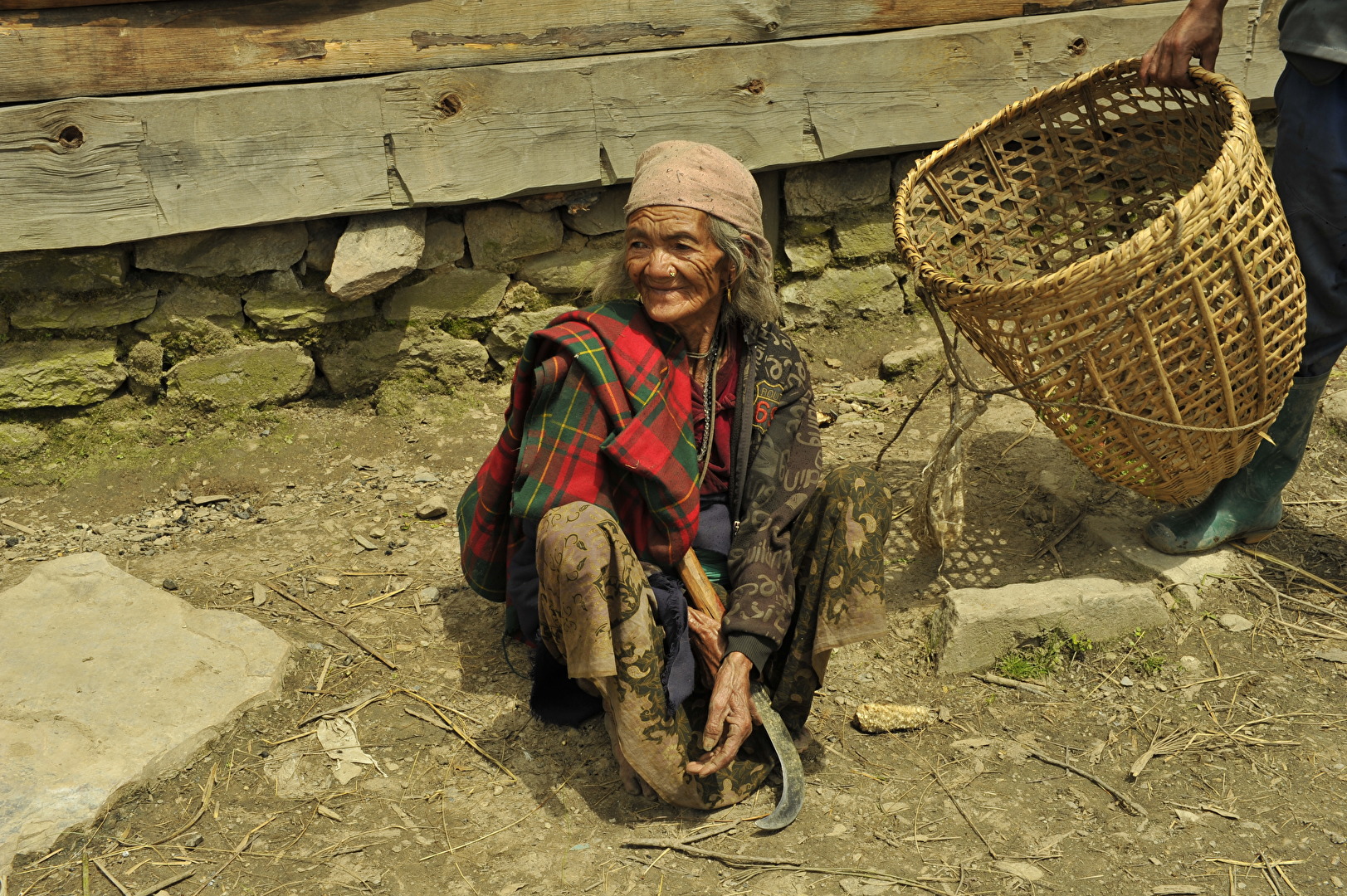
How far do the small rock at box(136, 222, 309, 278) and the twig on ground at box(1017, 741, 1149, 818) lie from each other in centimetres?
282

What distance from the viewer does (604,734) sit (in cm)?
281

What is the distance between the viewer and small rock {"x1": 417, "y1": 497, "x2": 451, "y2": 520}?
3715 millimetres

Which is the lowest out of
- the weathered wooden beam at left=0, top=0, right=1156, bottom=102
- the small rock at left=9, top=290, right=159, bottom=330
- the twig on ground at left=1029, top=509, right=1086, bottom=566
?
the twig on ground at left=1029, top=509, right=1086, bottom=566

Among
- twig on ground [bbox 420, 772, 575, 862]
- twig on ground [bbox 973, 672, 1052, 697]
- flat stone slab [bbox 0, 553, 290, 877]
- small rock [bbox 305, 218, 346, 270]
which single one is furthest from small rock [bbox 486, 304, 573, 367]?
twig on ground [bbox 973, 672, 1052, 697]

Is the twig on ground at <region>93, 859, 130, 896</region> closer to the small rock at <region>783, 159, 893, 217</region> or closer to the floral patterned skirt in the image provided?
the floral patterned skirt

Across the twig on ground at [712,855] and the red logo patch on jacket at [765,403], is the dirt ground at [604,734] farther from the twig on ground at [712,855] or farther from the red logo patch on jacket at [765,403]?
the red logo patch on jacket at [765,403]

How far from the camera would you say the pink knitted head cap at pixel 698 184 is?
99.4 inches

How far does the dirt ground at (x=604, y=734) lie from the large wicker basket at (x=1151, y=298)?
0.60 metres

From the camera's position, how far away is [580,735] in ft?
9.21

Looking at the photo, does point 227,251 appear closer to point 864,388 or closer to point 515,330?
point 515,330

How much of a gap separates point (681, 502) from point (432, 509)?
→ 1445 mm

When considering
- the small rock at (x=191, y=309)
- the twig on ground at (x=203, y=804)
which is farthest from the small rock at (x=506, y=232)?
the twig on ground at (x=203, y=804)

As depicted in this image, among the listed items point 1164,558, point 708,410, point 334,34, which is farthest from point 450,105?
point 1164,558

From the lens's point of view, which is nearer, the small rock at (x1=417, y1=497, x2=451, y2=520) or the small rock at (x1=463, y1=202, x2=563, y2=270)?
the small rock at (x1=417, y1=497, x2=451, y2=520)
